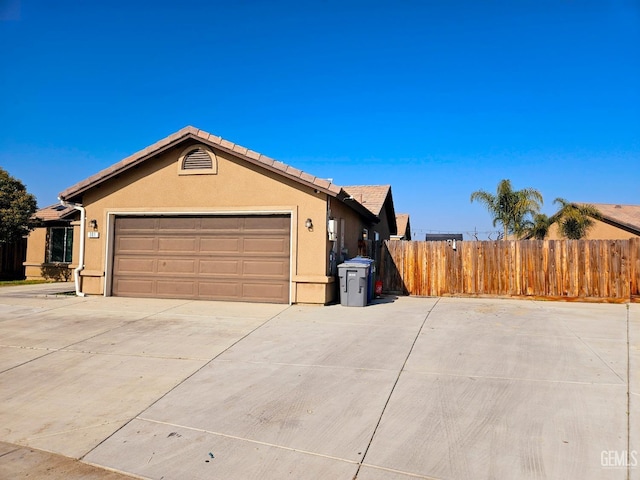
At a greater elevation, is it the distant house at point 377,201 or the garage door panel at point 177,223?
the distant house at point 377,201

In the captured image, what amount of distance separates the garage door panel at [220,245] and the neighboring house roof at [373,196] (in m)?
7.86

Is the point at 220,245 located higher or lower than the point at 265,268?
higher

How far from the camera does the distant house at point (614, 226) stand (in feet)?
72.1

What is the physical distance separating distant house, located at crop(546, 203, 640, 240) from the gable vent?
1992cm

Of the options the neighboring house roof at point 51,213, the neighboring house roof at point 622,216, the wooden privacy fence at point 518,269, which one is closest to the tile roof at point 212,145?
the wooden privacy fence at point 518,269

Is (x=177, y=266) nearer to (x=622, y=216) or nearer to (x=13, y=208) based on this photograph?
(x=13, y=208)

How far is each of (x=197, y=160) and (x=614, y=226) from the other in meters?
22.7

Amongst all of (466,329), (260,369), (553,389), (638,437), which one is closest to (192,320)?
(260,369)

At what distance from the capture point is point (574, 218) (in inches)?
854

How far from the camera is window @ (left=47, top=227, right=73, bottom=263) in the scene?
17094 mm

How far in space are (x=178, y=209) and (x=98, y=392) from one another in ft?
22.7

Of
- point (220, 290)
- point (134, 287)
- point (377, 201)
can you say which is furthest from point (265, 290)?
point (377, 201)

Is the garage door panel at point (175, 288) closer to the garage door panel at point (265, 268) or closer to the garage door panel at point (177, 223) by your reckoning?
the garage door panel at point (177, 223)

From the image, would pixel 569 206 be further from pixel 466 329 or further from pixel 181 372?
pixel 181 372
